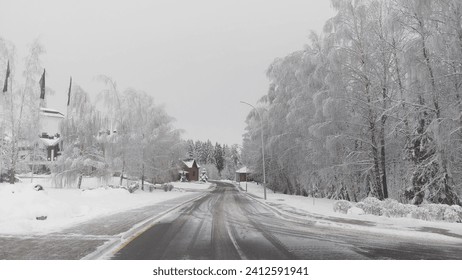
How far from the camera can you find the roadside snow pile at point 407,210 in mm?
9688

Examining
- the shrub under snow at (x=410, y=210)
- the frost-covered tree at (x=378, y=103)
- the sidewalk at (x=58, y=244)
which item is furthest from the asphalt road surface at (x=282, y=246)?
the frost-covered tree at (x=378, y=103)

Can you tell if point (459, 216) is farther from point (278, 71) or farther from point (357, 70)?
point (278, 71)

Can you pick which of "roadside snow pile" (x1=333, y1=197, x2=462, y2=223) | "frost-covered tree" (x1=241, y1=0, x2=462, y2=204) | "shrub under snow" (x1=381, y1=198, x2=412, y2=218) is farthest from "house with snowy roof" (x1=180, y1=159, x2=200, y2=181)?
"shrub under snow" (x1=381, y1=198, x2=412, y2=218)

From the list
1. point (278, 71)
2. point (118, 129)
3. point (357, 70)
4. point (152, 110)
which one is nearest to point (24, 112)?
point (118, 129)

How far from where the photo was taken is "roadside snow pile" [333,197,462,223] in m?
9.69

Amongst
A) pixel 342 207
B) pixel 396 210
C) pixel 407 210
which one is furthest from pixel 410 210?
pixel 342 207

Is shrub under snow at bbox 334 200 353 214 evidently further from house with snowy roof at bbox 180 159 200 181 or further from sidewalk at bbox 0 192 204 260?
house with snowy roof at bbox 180 159 200 181

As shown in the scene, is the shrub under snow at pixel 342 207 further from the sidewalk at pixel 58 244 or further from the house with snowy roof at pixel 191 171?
the house with snowy roof at pixel 191 171

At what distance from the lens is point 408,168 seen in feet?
51.2

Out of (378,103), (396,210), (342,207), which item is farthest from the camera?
(378,103)

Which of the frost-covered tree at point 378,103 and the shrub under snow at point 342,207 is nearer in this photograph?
the frost-covered tree at point 378,103

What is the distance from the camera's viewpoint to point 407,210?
10.9 metres

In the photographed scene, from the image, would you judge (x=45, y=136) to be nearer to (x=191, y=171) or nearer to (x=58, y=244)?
(x=58, y=244)

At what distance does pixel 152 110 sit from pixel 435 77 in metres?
29.1
